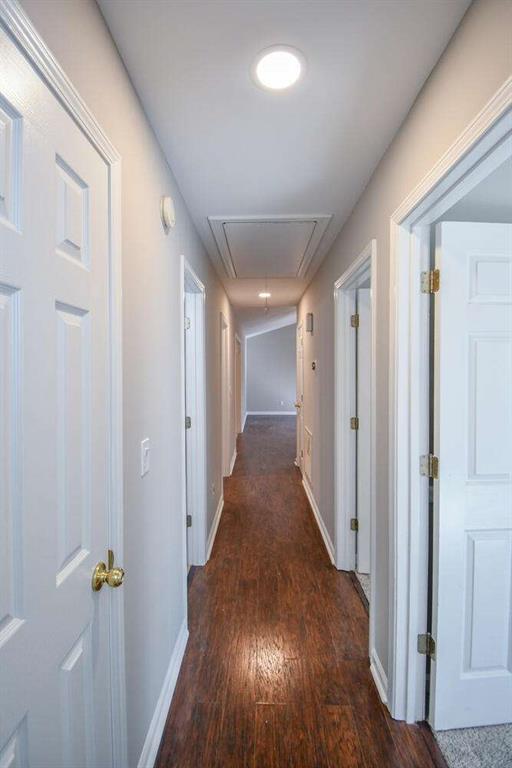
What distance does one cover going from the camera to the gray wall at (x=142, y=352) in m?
0.89

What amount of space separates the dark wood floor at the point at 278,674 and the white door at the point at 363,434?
28 centimetres

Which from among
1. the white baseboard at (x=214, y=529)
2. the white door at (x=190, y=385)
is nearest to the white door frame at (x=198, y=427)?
the white door at (x=190, y=385)

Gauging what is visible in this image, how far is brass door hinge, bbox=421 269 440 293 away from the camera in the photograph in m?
1.37

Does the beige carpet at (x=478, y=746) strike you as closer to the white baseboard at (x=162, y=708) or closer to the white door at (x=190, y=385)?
the white baseboard at (x=162, y=708)

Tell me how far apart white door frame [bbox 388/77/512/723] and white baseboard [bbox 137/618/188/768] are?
92cm

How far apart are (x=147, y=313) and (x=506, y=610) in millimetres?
1771

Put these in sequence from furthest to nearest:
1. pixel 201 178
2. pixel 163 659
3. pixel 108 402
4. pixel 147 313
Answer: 1. pixel 201 178
2. pixel 163 659
3. pixel 147 313
4. pixel 108 402

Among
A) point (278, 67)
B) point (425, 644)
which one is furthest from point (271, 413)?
point (278, 67)

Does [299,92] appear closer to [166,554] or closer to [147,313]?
[147,313]

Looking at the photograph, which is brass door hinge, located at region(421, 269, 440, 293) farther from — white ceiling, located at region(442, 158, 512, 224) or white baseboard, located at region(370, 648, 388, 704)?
white baseboard, located at region(370, 648, 388, 704)

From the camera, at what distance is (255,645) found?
6.17 ft

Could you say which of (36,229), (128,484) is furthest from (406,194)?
(128,484)

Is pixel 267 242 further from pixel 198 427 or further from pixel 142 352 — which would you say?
pixel 142 352

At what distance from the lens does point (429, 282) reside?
1388mm
